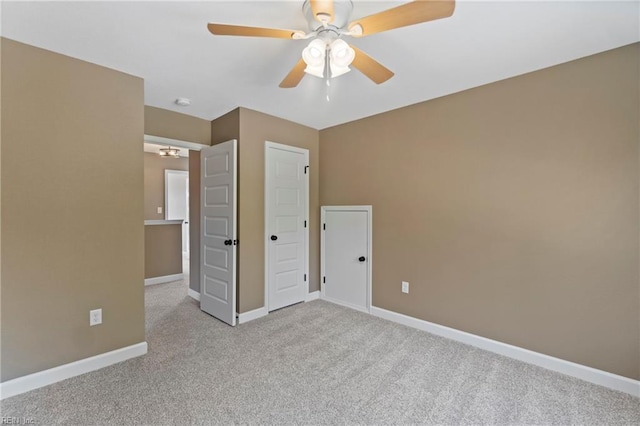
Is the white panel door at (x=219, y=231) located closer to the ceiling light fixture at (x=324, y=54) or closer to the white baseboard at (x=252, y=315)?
the white baseboard at (x=252, y=315)

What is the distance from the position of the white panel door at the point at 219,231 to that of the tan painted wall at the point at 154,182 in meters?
3.10

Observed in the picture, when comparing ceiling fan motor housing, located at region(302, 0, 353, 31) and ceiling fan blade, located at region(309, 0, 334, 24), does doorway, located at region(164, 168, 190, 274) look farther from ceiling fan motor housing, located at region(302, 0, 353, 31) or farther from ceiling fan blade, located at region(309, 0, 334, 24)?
ceiling fan blade, located at region(309, 0, 334, 24)

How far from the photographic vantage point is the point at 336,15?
5.27 feet

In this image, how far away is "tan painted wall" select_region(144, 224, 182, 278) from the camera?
4.62 metres

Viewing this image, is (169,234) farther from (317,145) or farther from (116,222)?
(317,145)

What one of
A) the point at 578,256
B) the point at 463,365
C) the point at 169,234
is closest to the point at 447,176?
the point at 578,256

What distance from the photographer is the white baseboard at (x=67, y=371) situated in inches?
75.4

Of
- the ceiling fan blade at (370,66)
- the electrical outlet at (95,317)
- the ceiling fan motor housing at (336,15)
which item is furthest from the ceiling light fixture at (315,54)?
the electrical outlet at (95,317)

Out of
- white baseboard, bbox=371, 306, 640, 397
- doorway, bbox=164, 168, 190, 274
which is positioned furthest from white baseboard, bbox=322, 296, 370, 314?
doorway, bbox=164, 168, 190, 274

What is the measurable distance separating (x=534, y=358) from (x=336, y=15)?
2.96 metres

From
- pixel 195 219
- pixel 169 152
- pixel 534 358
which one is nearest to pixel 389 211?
pixel 534 358

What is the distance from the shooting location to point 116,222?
7.77 feet

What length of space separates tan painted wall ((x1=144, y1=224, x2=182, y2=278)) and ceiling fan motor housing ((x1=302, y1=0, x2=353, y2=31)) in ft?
14.0

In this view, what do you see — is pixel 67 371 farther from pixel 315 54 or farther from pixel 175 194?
pixel 175 194
